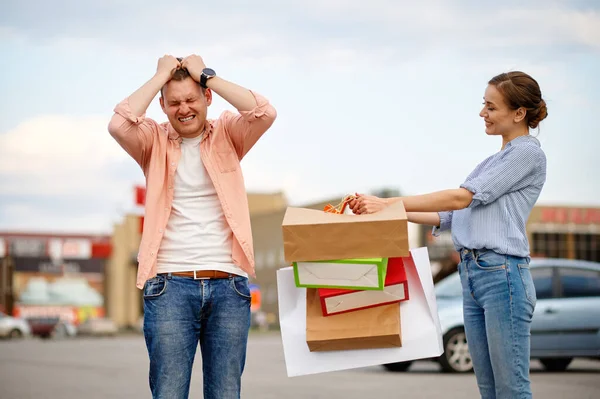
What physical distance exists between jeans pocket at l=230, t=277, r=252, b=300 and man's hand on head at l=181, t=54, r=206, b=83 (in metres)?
0.90

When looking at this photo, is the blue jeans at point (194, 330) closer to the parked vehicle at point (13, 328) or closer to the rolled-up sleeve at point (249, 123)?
the rolled-up sleeve at point (249, 123)

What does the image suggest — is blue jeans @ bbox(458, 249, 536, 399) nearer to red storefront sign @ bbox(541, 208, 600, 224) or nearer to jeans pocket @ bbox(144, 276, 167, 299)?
jeans pocket @ bbox(144, 276, 167, 299)

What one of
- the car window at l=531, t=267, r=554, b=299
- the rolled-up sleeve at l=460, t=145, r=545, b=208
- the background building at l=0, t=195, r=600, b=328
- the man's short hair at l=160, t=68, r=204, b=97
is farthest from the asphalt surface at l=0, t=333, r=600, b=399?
the background building at l=0, t=195, r=600, b=328

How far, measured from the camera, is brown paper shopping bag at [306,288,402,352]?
167 inches

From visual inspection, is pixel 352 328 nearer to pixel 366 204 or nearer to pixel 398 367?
pixel 366 204

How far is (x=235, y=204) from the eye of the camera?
4.26m

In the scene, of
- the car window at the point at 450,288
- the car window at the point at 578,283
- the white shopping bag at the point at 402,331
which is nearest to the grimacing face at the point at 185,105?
the white shopping bag at the point at 402,331

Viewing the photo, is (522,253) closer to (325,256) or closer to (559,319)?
(325,256)

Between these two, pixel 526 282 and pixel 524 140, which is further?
pixel 524 140

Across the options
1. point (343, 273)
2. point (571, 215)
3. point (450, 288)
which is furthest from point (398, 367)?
point (571, 215)

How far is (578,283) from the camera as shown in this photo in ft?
45.0

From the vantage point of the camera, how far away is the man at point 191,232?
165 inches

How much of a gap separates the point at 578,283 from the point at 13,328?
127 ft

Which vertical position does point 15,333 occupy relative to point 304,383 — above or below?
below
